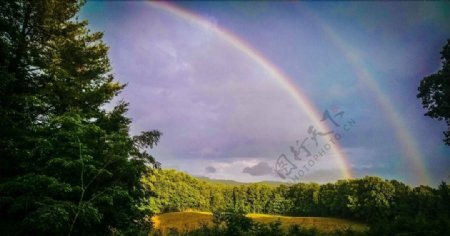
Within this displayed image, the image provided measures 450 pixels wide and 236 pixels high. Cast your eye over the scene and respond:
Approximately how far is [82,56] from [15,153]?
23.0 feet

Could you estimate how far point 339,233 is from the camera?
45.3ft

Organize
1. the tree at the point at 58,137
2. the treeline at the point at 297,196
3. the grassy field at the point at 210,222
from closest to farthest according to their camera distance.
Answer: the tree at the point at 58,137
the grassy field at the point at 210,222
the treeline at the point at 297,196

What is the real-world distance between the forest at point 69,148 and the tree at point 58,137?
0.15ft

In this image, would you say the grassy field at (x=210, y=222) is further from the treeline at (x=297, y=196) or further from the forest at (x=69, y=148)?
the treeline at (x=297, y=196)

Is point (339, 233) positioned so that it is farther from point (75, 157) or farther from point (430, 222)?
point (75, 157)

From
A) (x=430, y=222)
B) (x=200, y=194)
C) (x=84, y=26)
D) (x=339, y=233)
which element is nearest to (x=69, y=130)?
(x=84, y=26)

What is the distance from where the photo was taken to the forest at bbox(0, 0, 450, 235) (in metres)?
13.1

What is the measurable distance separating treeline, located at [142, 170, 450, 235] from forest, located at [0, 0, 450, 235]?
2721 cm

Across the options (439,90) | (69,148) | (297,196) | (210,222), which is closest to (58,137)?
(69,148)

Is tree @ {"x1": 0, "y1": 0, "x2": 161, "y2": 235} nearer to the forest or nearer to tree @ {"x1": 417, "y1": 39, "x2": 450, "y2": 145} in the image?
the forest

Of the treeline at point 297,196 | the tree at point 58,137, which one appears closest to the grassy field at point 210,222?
the tree at point 58,137

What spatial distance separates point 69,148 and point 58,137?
0.76 metres

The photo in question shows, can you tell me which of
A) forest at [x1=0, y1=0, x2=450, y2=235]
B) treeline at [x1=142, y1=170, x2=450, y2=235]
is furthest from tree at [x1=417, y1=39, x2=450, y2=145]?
treeline at [x1=142, y1=170, x2=450, y2=235]

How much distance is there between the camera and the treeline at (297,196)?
2881 inches
